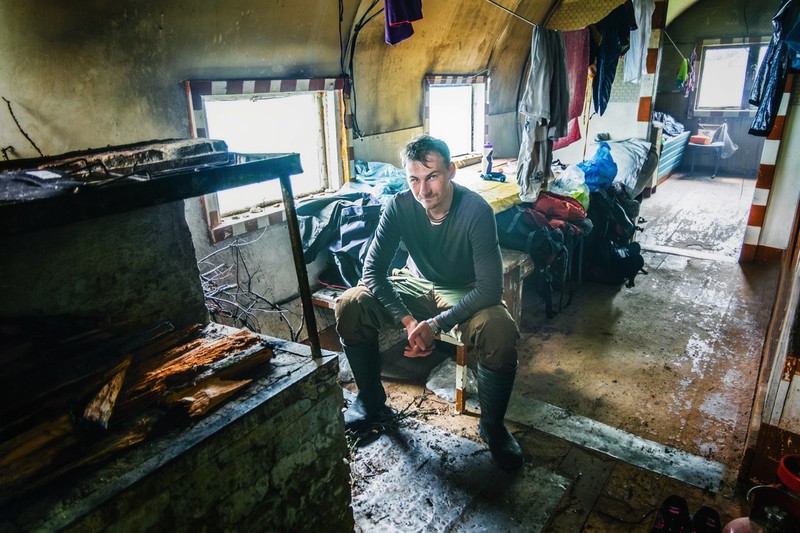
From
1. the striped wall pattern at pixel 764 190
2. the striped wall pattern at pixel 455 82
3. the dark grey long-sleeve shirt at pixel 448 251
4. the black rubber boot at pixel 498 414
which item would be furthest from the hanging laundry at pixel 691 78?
the black rubber boot at pixel 498 414

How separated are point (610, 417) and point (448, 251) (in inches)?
55.9

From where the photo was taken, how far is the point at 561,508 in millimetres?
2484

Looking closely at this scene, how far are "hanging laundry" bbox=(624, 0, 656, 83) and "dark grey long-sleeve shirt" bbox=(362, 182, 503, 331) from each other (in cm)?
417

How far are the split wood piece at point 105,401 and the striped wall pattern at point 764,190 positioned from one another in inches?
233

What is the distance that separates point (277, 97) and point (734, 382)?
3868mm

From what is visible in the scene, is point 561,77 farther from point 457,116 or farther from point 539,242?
point 457,116

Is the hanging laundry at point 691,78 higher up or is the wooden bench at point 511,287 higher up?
the hanging laundry at point 691,78

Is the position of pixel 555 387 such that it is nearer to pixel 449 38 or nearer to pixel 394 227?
pixel 394 227

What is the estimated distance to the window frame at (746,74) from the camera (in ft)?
33.9

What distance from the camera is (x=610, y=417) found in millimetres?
3207

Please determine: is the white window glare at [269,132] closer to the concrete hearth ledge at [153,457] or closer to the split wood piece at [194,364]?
the split wood piece at [194,364]

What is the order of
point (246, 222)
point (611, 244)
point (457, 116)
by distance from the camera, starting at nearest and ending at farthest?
point (246, 222)
point (611, 244)
point (457, 116)

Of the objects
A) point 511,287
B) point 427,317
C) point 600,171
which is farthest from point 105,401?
point 600,171

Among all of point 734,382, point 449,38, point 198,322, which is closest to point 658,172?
point 449,38
